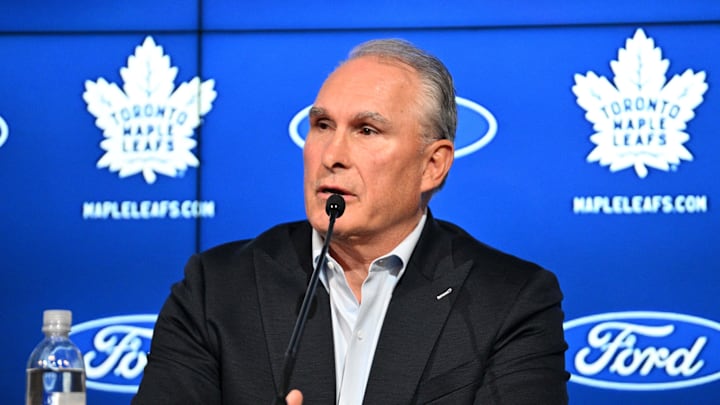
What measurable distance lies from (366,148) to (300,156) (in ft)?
3.99

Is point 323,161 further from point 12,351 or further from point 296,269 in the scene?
point 12,351

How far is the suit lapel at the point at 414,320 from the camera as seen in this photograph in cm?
224

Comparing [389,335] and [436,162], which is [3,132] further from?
[389,335]

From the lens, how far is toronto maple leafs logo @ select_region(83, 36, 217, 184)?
3.56 metres

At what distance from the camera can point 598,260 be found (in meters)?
3.46

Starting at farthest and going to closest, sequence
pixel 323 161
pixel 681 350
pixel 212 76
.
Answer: pixel 212 76 → pixel 681 350 → pixel 323 161

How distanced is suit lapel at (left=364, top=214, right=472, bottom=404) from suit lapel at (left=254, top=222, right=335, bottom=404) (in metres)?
0.11

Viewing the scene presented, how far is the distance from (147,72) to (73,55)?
0.95 feet

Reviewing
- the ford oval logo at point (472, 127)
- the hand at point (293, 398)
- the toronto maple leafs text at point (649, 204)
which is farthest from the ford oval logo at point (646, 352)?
the hand at point (293, 398)

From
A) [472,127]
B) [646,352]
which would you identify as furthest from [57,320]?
[646,352]

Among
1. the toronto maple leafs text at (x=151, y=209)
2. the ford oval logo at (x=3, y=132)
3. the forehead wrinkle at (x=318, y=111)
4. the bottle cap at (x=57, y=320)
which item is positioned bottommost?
the bottle cap at (x=57, y=320)

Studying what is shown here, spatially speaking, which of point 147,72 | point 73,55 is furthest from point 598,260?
point 73,55

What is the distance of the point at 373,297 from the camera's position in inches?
94.9

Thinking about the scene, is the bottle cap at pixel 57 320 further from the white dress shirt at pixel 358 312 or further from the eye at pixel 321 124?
the eye at pixel 321 124
